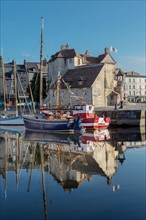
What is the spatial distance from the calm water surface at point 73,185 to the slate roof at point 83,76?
43.2 m

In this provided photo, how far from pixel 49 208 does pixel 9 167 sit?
26.7 ft

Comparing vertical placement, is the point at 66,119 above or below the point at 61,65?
below

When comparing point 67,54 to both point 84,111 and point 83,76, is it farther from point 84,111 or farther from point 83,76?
point 84,111

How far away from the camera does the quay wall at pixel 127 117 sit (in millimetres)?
48500

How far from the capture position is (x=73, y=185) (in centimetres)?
1392

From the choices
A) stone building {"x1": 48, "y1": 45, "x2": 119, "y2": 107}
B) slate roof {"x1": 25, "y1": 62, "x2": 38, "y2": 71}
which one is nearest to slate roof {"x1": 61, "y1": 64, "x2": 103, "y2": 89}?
stone building {"x1": 48, "y1": 45, "x2": 119, "y2": 107}

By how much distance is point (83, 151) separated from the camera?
23781 millimetres

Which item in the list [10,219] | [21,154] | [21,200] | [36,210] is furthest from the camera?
[21,154]

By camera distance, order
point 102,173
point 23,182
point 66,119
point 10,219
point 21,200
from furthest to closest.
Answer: point 66,119 → point 102,173 → point 23,182 → point 21,200 → point 10,219

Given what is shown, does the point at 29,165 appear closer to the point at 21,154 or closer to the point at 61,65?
the point at 21,154

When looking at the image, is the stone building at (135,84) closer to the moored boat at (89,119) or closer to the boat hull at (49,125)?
the moored boat at (89,119)

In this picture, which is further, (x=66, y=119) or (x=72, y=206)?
(x=66, y=119)

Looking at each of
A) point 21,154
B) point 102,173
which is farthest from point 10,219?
point 21,154

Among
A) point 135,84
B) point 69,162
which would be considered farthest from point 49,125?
point 135,84
